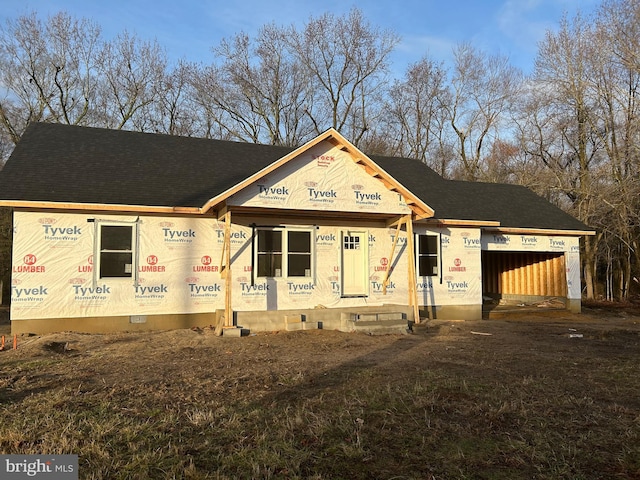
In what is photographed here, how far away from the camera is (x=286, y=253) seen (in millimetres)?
12758

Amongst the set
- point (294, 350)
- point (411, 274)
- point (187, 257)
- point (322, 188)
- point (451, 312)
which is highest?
point (322, 188)

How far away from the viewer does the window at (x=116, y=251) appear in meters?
11.3

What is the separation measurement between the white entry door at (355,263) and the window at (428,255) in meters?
1.77

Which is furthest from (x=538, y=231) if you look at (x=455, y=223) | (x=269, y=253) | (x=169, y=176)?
(x=169, y=176)

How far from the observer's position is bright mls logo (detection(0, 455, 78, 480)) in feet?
11.6

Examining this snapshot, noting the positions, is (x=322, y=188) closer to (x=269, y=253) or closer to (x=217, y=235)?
(x=269, y=253)

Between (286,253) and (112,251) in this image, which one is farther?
(286,253)

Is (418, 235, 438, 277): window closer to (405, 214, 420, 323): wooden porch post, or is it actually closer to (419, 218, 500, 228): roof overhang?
(419, 218, 500, 228): roof overhang

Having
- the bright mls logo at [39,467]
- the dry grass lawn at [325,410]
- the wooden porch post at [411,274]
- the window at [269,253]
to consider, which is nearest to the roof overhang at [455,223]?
the wooden porch post at [411,274]

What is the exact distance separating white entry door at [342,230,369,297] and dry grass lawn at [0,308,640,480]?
4.26 meters

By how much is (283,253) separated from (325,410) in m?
7.83

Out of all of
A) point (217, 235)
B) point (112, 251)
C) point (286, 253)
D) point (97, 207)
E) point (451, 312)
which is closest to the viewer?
point (97, 207)

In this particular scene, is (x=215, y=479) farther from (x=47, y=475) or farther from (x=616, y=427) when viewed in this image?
(x=616, y=427)

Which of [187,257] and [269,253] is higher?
[269,253]
